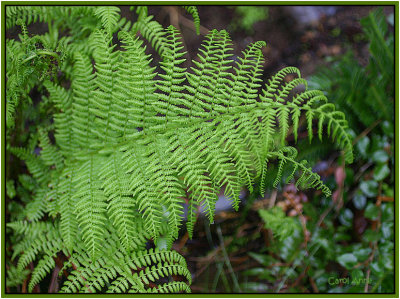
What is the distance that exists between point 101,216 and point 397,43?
7.52ft

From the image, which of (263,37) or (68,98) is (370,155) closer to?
(263,37)

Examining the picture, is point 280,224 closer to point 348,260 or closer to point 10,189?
point 348,260

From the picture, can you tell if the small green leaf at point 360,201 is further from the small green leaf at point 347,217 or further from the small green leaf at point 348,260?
the small green leaf at point 348,260

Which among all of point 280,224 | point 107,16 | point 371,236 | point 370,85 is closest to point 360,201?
point 371,236

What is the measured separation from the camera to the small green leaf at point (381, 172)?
90.8 inches

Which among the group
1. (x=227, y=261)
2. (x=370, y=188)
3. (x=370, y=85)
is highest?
(x=370, y=85)

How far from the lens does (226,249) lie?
2703 millimetres

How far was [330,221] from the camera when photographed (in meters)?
2.50

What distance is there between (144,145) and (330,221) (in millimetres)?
1615

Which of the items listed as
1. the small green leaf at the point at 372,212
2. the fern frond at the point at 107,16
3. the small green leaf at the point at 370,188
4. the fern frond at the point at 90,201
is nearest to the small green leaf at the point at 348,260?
the small green leaf at the point at 372,212

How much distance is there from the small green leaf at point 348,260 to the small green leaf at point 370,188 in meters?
0.47

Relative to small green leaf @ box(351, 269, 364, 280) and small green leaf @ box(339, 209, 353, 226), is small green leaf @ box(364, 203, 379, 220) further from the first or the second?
small green leaf @ box(351, 269, 364, 280)

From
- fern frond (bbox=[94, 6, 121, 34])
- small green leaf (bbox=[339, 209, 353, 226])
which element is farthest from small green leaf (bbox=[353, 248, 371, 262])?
fern frond (bbox=[94, 6, 121, 34])

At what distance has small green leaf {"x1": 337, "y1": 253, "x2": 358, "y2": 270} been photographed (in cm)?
230
